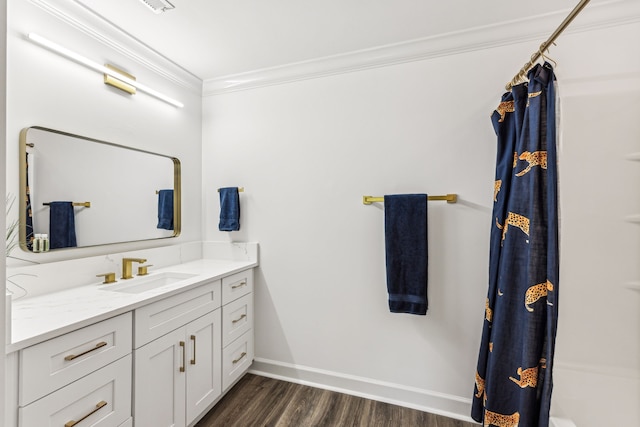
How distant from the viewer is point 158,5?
1.62 meters

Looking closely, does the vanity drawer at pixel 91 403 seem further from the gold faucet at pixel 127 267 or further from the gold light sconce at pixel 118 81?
the gold light sconce at pixel 118 81

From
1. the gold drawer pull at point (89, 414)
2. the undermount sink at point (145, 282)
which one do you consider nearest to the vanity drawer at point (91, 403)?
the gold drawer pull at point (89, 414)

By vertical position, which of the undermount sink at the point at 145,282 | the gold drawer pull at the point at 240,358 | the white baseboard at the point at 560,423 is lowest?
the gold drawer pull at the point at 240,358

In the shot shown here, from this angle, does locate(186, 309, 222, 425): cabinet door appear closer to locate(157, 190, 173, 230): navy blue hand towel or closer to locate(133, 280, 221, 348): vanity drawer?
locate(133, 280, 221, 348): vanity drawer

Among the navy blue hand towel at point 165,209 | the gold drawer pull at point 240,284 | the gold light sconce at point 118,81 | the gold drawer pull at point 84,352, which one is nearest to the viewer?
the gold drawer pull at point 84,352

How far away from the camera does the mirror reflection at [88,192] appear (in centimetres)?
149

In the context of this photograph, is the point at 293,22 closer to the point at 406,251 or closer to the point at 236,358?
the point at 406,251

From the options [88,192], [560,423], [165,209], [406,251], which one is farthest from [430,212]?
[88,192]

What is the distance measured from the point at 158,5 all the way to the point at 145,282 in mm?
1599

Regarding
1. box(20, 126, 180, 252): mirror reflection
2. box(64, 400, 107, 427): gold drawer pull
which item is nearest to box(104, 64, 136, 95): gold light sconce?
box(20, 126, 180, 252): mirror reflection

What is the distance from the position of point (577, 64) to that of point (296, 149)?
5.84 ft

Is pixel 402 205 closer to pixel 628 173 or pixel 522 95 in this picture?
pixel 522 95

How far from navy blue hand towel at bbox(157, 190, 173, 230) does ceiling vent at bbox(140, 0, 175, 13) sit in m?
1.16

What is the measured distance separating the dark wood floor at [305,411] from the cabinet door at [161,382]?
35 centimetres
